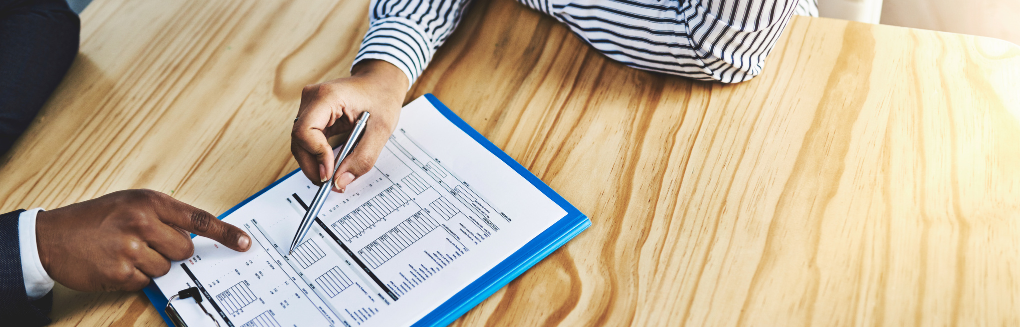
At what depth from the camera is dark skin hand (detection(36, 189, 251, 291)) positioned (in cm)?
53

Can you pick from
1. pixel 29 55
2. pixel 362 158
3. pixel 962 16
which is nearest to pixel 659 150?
pixel 362 158

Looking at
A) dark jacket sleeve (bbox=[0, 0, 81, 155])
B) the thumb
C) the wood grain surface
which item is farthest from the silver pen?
the wood grain surface

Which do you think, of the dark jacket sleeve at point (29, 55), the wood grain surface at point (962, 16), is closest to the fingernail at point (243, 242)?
the dark jacket sleeve at point (29, 55)

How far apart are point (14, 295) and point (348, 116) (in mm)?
346

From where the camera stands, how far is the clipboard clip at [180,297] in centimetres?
51

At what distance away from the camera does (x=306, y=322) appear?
500 millimetres

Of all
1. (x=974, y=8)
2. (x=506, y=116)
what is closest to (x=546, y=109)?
(x=506, y=116)

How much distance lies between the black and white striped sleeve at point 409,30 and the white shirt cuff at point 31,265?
14.9 inches

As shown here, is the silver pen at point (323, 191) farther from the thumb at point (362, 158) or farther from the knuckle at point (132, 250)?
the knuckle at point (132, 250)

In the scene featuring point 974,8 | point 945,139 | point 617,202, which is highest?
point 974,8

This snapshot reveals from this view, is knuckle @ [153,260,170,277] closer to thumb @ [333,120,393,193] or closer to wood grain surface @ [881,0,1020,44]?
thumb @ [333,120,393,193]

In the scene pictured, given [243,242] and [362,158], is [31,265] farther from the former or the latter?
[362,158]

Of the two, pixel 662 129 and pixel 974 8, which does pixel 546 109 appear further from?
pixel 974 8

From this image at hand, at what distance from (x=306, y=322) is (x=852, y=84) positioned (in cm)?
63
